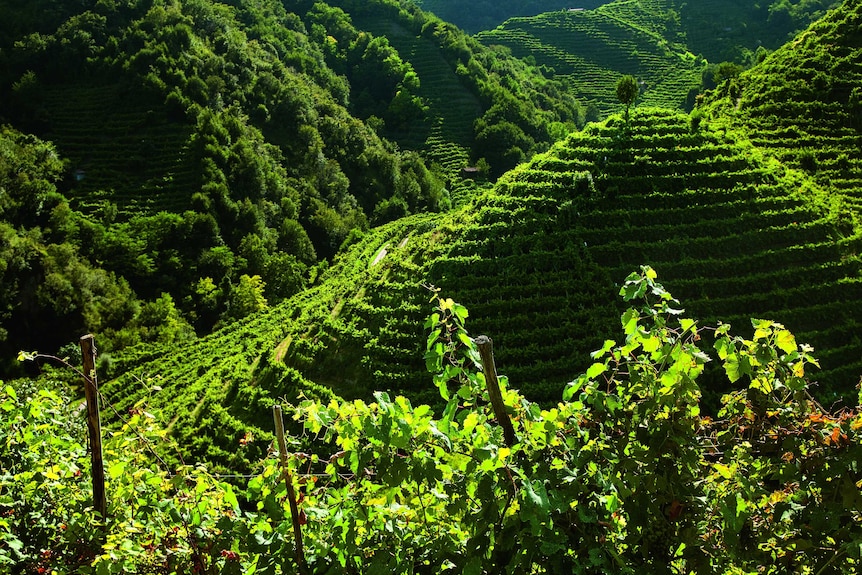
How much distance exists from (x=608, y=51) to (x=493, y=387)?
3180 inches

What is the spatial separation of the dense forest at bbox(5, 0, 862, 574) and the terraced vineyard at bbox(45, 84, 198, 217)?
0.22 meters

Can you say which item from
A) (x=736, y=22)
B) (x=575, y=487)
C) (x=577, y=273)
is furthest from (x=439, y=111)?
(x=575, y=487)

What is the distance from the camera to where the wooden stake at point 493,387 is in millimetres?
2814

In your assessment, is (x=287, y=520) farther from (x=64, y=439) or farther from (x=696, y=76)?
(x=696, y=76)

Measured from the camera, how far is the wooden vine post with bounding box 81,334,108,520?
316 cm

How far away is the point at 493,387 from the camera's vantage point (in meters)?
2.91

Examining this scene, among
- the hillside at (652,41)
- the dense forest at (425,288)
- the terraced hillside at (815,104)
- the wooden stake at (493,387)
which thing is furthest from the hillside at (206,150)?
the wooden stake at (493,387)

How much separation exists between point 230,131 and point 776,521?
44329 mm

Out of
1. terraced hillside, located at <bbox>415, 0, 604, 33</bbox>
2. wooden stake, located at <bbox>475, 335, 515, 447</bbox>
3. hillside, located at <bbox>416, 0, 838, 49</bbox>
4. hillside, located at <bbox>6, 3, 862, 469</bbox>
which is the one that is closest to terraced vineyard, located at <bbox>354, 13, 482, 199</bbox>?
hillside, located at <bbox>6, 3, 862, 469</bbox>

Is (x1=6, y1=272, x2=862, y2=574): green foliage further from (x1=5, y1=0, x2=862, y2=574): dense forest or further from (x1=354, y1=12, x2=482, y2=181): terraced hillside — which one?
(x1=354, y1=12, x2=482, y2=181): terraced hillside

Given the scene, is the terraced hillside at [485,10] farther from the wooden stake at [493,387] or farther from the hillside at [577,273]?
the wooden stake at [493,387]

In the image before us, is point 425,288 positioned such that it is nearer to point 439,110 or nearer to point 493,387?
point 493,387

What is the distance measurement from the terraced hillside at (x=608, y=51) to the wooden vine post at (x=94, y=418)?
65.8 m

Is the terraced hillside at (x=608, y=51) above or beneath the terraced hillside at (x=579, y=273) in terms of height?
above
